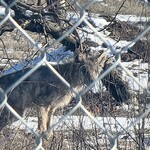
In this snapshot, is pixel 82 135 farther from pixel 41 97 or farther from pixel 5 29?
pixel 41 97

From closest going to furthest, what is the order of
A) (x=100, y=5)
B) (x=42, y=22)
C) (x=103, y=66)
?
1. (x=42, y=22)
2. (x=103, y=66)
3. (x=100, y=5)

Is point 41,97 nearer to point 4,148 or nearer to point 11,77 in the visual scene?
point 11,77

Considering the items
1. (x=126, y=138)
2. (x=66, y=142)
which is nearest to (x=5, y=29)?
(x=66, y=142)

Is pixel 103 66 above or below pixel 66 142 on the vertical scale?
above

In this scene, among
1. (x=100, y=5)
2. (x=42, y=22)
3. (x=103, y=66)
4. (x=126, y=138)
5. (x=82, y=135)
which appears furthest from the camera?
(x=100, y=5)

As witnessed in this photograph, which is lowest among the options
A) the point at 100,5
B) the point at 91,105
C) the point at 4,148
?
the point at 4,148

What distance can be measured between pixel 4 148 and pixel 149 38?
166 cm

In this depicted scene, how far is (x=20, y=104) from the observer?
961 centimetres

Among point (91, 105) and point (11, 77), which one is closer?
point (91, 105)

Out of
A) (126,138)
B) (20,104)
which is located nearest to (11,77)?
(20,104)

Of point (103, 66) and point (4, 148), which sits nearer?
point (4, 148)

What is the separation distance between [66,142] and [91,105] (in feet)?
1.68

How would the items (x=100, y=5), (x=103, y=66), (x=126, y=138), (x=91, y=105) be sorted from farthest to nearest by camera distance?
(x=100, y=5)
(x=103, y=66)
(x=91, y=105)
(x=126, y=138)

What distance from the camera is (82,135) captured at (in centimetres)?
456
